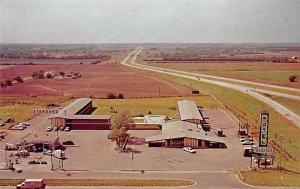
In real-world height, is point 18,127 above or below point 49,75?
below

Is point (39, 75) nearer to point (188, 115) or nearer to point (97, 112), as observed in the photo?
point (97, 112)

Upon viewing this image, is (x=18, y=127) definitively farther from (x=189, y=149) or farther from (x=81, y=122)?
(x=189, y=149)

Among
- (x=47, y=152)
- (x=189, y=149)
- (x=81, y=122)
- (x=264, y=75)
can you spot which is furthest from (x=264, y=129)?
(x=264, y=75)

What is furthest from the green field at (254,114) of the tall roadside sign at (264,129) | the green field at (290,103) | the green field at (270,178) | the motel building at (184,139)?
the motel building at (184,139)

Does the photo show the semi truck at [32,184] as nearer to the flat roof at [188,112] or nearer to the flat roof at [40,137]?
the flat roof at [40,137]

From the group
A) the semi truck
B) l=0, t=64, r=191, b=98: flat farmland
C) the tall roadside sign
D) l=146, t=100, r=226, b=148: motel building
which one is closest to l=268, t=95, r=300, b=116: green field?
l=0, t=64, r=191, b=98: flat farmland

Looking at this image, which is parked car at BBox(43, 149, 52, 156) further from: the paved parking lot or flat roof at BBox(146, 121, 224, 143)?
flat roof at BBox(146, 121, 224, 143)

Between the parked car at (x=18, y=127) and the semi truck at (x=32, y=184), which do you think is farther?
the parked car at (x=18, y=127)
